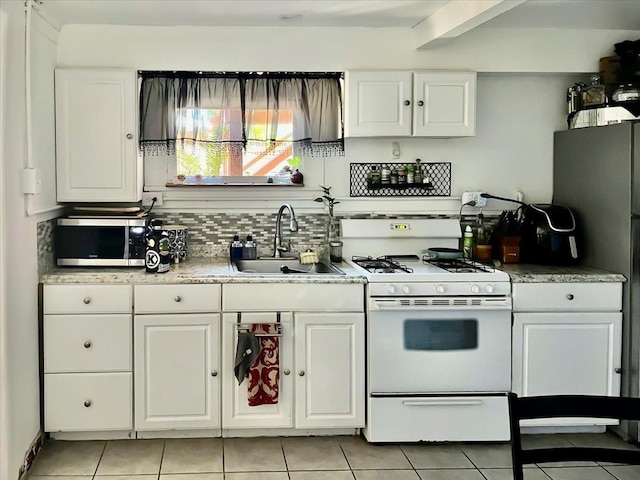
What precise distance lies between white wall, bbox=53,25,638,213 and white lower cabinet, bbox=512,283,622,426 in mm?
935

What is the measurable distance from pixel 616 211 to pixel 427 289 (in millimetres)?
1090

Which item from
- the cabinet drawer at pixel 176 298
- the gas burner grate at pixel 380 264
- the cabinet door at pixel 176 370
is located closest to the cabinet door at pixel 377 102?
the gas burner grate at pixel 380 264

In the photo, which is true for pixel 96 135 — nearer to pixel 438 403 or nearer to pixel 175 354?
pixel 175 354

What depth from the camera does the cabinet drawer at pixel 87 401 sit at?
3.89m

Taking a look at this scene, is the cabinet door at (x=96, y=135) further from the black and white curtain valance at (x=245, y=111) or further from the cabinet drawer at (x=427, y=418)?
the cabinet drawer at (x=427, y=418)

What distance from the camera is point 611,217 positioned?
410 centimetres

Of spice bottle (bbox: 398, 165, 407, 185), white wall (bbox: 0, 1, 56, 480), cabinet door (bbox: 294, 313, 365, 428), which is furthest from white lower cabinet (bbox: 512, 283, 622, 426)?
white wall (bbox: 0, 1, 56, 480)

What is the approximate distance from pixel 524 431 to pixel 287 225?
5.84 feet

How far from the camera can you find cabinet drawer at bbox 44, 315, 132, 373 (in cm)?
388

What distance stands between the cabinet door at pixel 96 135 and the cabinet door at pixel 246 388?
958 mm

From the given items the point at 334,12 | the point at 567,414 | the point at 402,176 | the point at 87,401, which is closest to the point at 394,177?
the point at 402,176

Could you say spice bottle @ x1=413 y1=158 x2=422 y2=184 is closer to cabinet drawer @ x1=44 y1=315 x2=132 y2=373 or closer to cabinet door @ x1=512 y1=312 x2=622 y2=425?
cabinet door @ x1=512 y1=312 x2=622 y2=425

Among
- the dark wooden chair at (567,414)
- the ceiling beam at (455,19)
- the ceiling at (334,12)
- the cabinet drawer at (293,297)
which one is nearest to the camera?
the dark wooden chair at (567,414)

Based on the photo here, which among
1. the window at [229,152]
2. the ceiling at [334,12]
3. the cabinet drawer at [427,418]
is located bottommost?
the cabinet drawer at [427,418]
